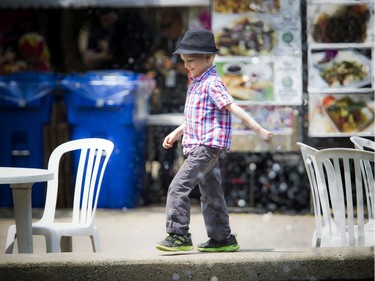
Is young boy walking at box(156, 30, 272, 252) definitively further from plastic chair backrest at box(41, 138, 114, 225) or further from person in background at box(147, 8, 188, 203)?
person in background at box(147, 8, 188, 203)

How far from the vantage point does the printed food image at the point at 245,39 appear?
8305mm

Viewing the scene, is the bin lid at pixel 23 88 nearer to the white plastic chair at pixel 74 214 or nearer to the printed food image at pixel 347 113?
the printed food image at pixel 347 113

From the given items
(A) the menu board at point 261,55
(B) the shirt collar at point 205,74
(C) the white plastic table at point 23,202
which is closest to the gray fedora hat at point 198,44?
(B) the shirt collar at point 205,74

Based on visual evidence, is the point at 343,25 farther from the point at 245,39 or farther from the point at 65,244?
the point at 65,244

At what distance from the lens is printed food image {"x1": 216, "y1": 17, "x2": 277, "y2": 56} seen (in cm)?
830

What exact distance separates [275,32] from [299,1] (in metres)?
0.32

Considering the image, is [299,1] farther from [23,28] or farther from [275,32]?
[23,28]

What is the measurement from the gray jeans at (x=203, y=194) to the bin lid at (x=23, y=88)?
12.7 feet

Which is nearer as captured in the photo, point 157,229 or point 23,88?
point 157,229

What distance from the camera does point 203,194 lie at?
5.13m

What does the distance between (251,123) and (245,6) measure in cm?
357

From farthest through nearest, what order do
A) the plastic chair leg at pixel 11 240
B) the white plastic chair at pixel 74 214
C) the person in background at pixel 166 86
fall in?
the person in background at pixel 166 86 → the plastic chair leg at pixel 11 240 → the white plastic chair at pixel 74 214

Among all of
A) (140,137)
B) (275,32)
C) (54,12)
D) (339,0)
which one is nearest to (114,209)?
(140,137)

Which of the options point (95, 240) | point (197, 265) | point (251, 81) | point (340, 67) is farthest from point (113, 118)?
point (197, 265)
